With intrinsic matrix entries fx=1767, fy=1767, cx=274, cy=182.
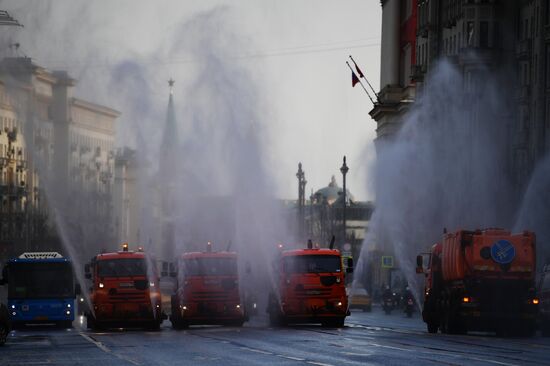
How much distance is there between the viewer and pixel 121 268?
65.4 meters

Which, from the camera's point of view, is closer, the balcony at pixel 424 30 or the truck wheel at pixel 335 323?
the truck wheel at pixel 335 323

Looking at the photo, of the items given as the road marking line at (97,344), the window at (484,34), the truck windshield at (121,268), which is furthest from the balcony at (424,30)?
the road marking line at (97,344)

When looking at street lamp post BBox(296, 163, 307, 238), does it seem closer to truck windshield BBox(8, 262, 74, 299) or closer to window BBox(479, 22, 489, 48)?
window BBox(479, 22, 489, 48)

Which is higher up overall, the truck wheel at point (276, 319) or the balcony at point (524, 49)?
the balcony at point (524, 49)

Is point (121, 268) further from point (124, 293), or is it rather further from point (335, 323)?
point (335, 323)

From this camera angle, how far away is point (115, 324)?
65.4 meters

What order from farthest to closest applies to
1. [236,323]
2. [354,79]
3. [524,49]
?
1. [354,79]
2. [524,49]
3. [236,323]

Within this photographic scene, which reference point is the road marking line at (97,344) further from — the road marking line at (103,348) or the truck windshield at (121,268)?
the truck windshield at (121,268)

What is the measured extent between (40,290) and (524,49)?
40977 millimetres

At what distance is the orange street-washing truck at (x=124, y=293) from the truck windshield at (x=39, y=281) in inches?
248

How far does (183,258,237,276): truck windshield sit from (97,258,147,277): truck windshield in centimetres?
187

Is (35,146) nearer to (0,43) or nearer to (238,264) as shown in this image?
(0,43)

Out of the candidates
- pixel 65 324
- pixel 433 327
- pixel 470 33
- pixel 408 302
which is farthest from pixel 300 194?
pixel 433 327

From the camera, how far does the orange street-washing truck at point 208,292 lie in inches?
2589
